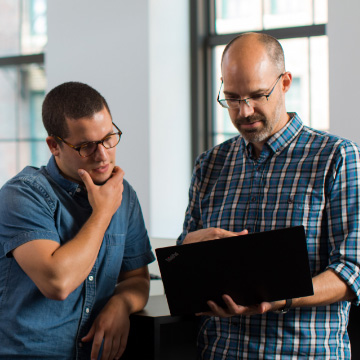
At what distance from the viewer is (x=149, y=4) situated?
4027 mm

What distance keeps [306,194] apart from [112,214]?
558 millimetres

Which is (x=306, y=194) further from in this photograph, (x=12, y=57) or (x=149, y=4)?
(x=12, y=57)

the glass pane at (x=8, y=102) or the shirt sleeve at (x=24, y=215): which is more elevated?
the glass pane at (x=8, y=102)

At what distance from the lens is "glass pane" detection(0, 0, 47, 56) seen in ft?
16.5

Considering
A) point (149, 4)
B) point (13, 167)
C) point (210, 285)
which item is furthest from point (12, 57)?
point (210, 285)

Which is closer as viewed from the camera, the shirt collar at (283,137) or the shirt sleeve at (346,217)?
the shirt sleeve at (346,217)

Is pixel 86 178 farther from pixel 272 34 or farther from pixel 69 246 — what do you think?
pixel 272 34

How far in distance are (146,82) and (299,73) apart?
964 millimetres

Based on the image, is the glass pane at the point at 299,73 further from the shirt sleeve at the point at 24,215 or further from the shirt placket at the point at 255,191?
the shirt sleeve at the point at 24,215

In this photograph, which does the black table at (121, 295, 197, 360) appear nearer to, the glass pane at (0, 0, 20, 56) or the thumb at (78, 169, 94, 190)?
the thumb at (78, 169, 94, 190)

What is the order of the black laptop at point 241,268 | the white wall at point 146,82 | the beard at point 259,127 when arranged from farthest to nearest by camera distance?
the white wall at point 146,82
the beard at point 259,127
the black laptop at point 241,268

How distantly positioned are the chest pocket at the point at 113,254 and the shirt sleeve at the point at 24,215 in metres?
0.19

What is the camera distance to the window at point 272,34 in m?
3.88

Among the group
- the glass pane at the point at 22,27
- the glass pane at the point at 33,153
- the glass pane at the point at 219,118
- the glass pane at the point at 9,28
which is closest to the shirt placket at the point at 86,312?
the glass pane at the point at 219,118
